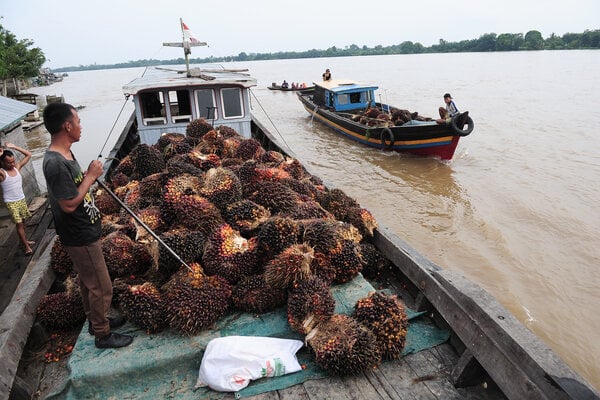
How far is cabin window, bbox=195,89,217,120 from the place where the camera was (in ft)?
26.5

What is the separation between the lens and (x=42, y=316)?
3070mm

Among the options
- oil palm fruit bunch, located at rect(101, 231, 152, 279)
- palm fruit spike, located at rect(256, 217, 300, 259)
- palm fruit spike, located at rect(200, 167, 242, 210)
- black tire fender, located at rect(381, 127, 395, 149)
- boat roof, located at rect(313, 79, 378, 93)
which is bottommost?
black tire fender, located at rect(381, 127, 395, 149)

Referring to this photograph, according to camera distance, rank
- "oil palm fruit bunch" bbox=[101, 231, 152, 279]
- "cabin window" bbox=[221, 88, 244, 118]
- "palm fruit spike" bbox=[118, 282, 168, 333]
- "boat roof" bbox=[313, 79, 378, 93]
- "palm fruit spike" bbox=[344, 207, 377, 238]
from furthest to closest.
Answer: "boat roof" bbox=[313, 79, 378, 93] → "cabin window" bbox=[221, 88, 244, 118] → "palm fruit spike" bbox=[344, 207, 377, 238] → "oil palm fruit bunch" bbox=[101, 231, 152, 279] → "palm fruit spike" bbox=[118, 282, 168, 333]

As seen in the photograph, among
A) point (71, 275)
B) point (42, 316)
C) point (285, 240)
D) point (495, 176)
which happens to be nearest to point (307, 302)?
point (285, 240)

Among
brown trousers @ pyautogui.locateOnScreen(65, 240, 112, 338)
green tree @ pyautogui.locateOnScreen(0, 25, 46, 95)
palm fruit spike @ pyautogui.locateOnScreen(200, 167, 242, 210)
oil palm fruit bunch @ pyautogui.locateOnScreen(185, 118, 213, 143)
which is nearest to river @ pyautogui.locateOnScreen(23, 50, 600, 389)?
oil palm fruit bunch @ pyautogui.locateOnScreen(185, 118, 213, 143)

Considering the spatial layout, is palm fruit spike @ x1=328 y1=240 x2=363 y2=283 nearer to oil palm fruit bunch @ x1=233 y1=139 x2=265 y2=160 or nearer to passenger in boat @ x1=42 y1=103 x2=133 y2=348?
passenger in boat @ x1=42 y1=103 x2=133 y2=348

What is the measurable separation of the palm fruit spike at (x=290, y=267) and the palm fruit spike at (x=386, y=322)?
522 mm

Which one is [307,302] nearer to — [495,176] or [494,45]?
[495,176]

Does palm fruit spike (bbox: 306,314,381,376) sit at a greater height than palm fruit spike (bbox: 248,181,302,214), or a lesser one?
lesser

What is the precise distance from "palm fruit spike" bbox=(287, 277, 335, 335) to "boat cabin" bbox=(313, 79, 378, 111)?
560 inches

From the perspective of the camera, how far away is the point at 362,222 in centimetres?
423

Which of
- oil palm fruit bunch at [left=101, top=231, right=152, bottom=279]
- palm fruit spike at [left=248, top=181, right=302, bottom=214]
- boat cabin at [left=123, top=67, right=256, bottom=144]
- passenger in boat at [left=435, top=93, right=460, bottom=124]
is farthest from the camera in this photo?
passenger in boat at [left=435, top=93, right=460, bottom=124]

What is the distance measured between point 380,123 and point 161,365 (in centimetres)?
1226

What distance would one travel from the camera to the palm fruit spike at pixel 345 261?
3.32 m
